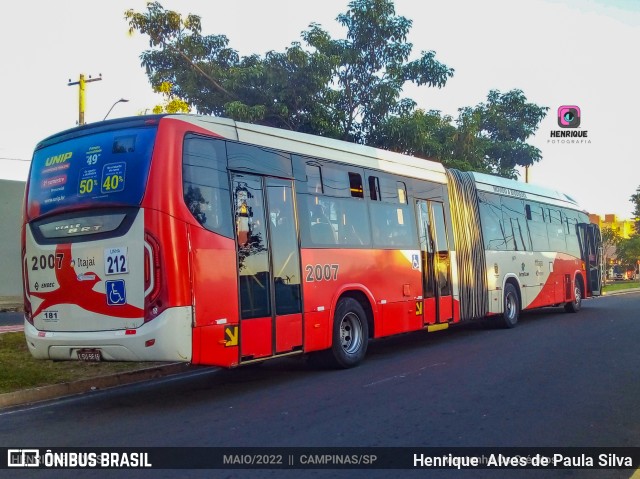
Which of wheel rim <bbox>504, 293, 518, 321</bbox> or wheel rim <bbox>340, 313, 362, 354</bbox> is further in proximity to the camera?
wheel rim <bbox>504, 293, 518, 321</bbox>

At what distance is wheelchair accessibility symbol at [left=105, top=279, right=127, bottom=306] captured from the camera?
7.57 metres

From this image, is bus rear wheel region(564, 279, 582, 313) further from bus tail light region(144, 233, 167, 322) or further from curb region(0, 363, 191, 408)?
bus tail light region(144, 233, 167, 322)


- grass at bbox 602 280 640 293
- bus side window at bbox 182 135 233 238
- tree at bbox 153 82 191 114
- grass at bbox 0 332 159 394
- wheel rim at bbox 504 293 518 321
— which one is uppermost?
tree at bbox 153 82 191 114

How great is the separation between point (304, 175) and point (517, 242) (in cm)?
880

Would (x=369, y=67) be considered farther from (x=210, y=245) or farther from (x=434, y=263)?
(x=210, y=245)

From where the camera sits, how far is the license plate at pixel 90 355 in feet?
25.2

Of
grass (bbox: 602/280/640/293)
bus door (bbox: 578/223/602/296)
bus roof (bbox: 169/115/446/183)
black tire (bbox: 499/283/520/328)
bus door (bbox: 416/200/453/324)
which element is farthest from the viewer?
grass (bbox: 602/280/640/293)

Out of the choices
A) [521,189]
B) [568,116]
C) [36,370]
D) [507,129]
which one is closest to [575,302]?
[521,189]

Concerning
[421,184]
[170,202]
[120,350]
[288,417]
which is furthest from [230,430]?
[421,184]

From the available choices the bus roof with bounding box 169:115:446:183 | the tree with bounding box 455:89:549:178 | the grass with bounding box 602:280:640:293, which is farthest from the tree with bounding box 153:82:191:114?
the grass with bounding box 602:280:640:293

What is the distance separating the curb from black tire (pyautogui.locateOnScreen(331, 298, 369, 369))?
2.64m

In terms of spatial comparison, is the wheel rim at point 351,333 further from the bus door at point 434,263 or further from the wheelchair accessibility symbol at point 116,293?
the wheelchair accessibility symbol at point 116,293

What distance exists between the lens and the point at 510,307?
16.2 m

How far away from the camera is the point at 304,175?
9.79 metres
